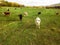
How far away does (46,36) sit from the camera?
22.0 m

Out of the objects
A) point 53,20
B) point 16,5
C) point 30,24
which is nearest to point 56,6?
point 16,5

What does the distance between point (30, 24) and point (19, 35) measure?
12.4ft

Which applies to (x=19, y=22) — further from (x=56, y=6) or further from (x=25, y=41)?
(x=56, y=6)

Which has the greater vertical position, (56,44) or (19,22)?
(19,22)

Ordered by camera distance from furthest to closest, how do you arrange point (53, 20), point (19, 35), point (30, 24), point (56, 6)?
point (56, 6) → point (53, 20) → point (30, 24) → point (19, 35)

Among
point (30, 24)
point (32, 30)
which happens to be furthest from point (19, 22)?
point (32, 30)

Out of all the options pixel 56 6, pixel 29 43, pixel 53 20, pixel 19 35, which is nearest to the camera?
pixel 29 43

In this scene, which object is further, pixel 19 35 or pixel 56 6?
pixel 56 6

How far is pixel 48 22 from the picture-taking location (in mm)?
26219

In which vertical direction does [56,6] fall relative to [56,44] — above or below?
above

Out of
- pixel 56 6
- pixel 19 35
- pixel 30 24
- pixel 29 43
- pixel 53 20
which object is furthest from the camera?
pixel 56 6

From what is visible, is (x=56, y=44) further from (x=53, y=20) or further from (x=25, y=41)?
(x=53, y=20)

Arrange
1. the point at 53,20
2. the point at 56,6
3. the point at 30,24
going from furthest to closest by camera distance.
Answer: the point at 56,6
the point at 53,20
the point at 30,24

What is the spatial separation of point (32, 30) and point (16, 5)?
775 inches
